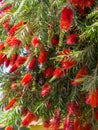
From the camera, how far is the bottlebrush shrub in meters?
1.73

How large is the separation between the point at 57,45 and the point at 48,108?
0.34 meters

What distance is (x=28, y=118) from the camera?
6.95 ft

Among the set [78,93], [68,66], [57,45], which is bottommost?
[78,93]

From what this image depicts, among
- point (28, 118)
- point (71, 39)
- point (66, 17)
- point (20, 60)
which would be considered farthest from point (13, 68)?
point (66, 17)

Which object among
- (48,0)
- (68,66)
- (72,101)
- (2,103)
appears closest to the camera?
(48,0)

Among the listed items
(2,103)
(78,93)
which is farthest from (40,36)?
(2,103)

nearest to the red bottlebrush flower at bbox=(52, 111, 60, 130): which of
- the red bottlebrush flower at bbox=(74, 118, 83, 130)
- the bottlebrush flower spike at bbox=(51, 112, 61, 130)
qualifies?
the bottlebrush flower spike at bbox=(51, 112, 61, 130)

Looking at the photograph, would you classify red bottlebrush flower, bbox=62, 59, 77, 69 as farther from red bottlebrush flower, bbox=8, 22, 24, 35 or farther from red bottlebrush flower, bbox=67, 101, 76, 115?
red bottlebrush flower, bbox=8, 22, 24, 35

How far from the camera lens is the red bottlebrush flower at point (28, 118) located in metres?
2.10

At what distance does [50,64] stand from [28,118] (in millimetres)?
317

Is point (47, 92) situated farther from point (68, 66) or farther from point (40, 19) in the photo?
point (40, 19)

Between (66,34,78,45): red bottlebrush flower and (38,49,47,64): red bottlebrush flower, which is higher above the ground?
(66,34,78,45): red bottlebrush flower

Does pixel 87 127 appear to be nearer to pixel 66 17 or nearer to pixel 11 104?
pixel 11 104

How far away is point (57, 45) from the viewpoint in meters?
2.00
